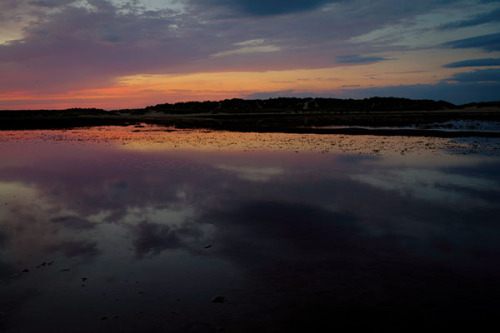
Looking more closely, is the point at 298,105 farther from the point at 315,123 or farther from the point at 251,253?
the point at 251,253

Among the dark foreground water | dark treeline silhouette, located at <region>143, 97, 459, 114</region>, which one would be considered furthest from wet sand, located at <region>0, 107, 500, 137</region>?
dark treeline silhouette, located at <region>143, 97, 459, 114</region>

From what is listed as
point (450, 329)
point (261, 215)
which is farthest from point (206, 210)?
point (450, 329)

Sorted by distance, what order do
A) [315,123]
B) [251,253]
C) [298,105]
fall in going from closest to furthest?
[251,253]
[315,123]
[298,105]

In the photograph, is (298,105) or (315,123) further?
(298,105)

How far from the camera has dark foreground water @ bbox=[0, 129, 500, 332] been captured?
22.9 feet

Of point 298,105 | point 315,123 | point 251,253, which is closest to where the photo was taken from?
point 251,253

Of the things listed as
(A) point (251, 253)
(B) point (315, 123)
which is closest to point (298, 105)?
(B) point (315, 123)

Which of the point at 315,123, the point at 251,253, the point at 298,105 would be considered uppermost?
the point at 298,105

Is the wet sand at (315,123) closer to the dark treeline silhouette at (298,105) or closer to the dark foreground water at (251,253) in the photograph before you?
the dark foreground water at (251,253)

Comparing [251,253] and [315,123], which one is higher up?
[315,123]

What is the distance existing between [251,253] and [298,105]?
15822 cm

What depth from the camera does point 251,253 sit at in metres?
9.83

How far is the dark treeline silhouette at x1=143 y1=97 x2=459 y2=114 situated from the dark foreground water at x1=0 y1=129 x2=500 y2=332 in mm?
131880

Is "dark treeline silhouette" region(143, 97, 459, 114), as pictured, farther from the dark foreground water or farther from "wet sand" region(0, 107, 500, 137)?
the dark foreground water
